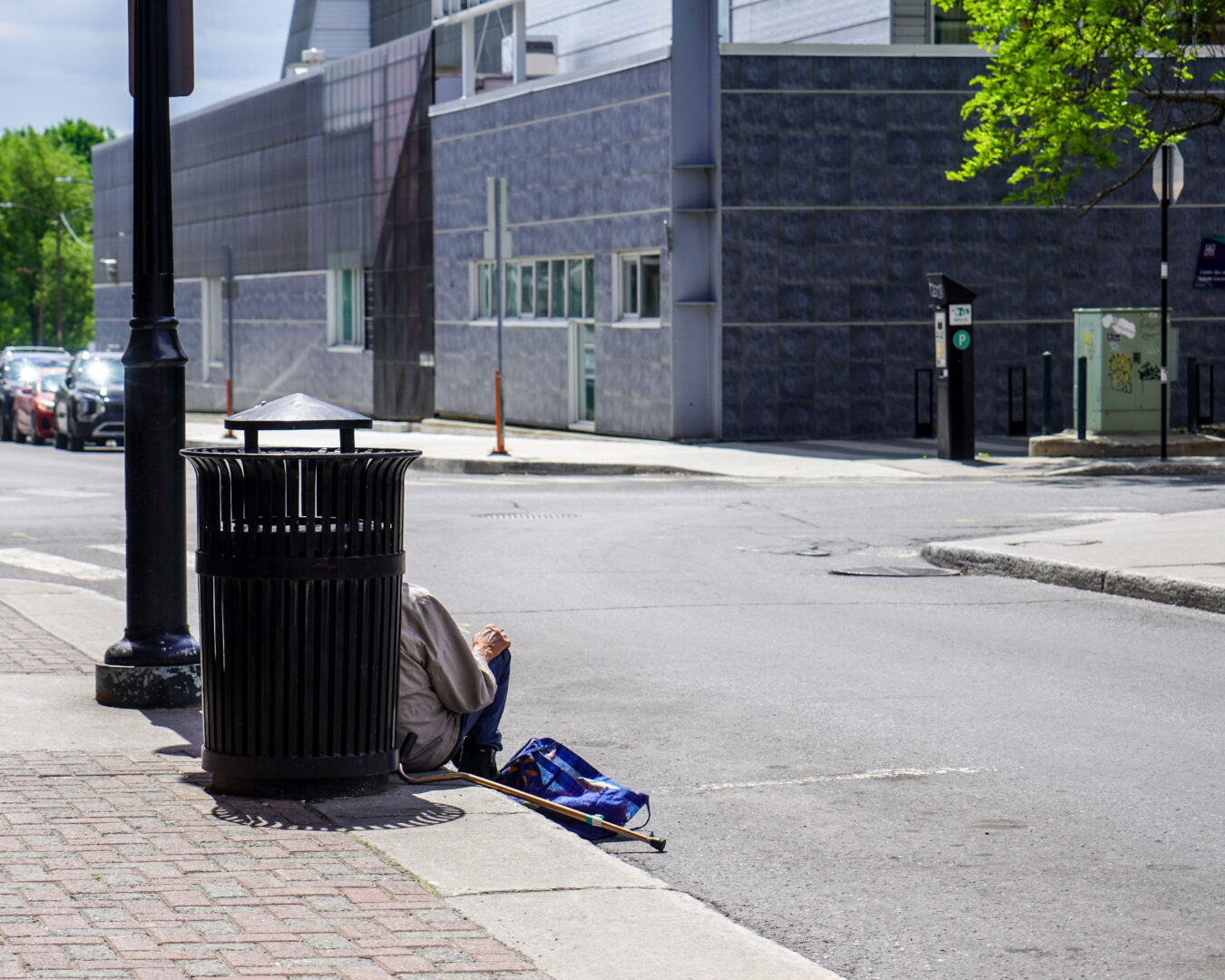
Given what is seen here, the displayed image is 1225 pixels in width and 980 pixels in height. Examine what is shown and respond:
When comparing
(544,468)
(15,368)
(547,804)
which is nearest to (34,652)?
(547,804)

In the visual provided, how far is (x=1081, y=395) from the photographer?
24.0 meters

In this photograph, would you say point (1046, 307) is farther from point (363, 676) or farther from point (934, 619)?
point (363, 676)

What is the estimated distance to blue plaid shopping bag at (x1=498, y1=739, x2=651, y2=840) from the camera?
20.4 feet

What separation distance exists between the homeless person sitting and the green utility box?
1861cm

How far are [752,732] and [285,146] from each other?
41510mm

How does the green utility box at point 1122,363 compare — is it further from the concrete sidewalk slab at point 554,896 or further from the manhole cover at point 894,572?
the concrete sidewalk slab at point 554,896

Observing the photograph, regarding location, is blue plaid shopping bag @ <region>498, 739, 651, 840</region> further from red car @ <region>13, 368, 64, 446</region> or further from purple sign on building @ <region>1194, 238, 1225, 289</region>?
red car @ <region>13, 368, 64, 446</region>

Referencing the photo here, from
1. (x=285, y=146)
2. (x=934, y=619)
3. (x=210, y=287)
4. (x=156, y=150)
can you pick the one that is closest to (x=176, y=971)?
(x=156, y=150)

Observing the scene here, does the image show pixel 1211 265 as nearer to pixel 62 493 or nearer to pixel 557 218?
pixel 557 218

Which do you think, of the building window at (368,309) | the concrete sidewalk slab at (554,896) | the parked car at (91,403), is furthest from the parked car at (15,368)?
the concrete sidewalk slab at (554,896)

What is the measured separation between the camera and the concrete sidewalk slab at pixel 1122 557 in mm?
11758

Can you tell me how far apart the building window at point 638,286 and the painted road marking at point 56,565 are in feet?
49.1

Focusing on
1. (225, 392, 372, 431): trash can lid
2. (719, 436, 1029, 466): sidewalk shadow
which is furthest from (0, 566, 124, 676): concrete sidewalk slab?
(719, 436, 1029, 466): sidewalk shadow

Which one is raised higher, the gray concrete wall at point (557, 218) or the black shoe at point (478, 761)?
the gray concrete wall at point (557, 218)
